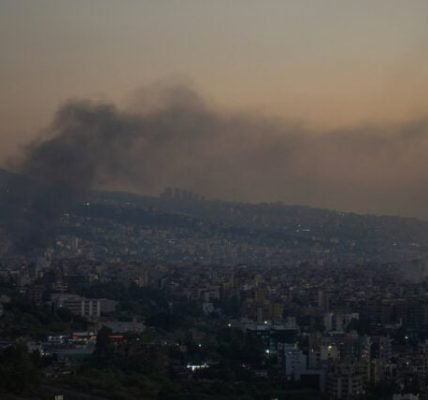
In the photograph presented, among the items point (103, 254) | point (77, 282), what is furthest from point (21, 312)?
A: point (103, 254)

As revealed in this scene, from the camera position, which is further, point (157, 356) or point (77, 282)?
point (77, 282)

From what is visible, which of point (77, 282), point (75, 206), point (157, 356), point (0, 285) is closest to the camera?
point (157, 356)

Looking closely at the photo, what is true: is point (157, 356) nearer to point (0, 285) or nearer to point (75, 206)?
point (0, 285)

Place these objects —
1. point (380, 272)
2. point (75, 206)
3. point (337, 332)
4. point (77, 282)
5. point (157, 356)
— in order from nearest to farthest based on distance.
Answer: point (157, 356) → point (337, 332) → point (77, 282) → point (380, 272) → point (75, 206)

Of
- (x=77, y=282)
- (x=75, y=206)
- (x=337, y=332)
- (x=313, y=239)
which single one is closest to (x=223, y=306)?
(x=77, y=282)

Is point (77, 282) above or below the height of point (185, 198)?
below

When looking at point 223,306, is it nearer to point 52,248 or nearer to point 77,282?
point 77,282

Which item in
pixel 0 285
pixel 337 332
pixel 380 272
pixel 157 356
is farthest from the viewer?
pixel 380 272

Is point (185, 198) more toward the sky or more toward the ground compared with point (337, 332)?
more toward the sky

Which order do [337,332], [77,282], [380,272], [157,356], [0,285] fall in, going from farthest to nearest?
[380,272] < [77,282] < [0,285] < [337,332] < [157,356]
